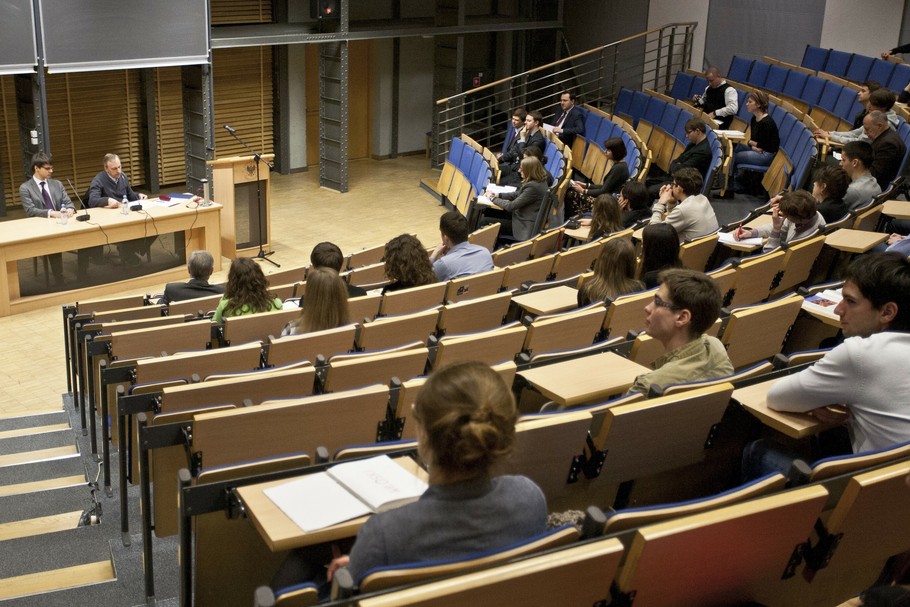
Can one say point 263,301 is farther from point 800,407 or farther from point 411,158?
point 411,158

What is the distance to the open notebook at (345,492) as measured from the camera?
2252mm

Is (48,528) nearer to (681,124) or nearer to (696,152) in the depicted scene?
(696,152)

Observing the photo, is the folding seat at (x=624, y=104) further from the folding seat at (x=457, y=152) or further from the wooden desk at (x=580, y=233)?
the wooden desk at (x=580, y=233)

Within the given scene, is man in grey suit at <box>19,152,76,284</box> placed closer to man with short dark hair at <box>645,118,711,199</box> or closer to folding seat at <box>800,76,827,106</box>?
man with short dark hair at <box>645,118,711,199</box>

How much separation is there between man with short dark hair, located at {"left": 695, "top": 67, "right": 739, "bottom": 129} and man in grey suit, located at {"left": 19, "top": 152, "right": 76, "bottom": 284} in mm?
7082

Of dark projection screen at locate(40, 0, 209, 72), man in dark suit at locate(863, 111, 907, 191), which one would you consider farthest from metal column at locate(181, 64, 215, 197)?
man in dark suit at locate(863, 111, 907, 191)

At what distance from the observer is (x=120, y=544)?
373cm

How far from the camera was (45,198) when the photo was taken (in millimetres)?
8711

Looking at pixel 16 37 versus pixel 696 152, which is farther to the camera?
pixel 16 37

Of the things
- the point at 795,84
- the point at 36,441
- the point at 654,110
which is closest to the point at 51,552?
the point at 36,441

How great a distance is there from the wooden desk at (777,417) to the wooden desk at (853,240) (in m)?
2.72

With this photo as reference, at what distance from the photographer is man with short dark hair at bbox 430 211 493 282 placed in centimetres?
608

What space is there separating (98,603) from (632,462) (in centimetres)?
192

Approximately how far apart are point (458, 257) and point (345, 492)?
3855mm
